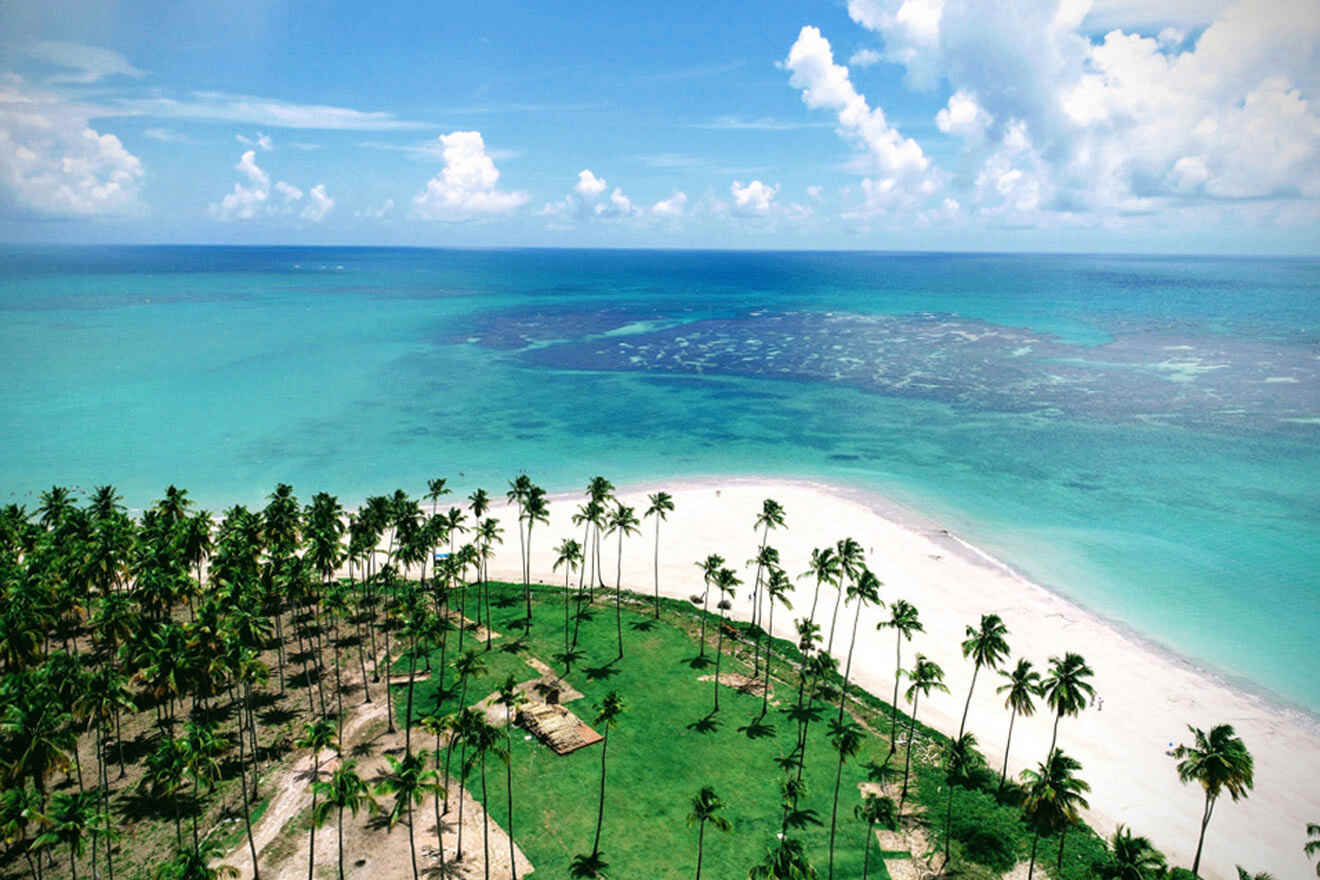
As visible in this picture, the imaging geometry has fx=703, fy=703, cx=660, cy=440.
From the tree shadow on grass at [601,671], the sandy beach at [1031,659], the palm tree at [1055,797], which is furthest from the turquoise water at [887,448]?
the tree shadow on grass at [601,671]

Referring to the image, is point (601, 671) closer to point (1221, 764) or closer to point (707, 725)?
point (707, 725)

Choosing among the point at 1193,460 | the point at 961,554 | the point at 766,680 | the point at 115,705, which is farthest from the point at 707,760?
the point at 1193,460

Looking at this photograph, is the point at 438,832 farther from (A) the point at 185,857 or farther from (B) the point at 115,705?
(B) the point at 115,705

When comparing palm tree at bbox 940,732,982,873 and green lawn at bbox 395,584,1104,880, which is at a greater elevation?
palm tree at bbox 940,732,982,873

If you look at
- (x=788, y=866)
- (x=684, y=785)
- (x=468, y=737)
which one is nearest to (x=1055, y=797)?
(x=788, y=866)

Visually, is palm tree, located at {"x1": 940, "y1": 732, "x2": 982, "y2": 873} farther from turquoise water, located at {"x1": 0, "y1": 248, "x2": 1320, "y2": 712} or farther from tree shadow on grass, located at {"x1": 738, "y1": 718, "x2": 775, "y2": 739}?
turquoise water, located at {"x1": 0, "y1": 248, "x2": 1320, "y2": 712}

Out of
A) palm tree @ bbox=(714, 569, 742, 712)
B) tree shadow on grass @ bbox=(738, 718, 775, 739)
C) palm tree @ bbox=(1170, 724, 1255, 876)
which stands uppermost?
palm tree @ bbox=(1170, 724, 1255, 876)

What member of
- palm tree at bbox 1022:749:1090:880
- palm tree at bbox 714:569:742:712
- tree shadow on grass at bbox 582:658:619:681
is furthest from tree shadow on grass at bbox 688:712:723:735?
palm tree at bbox 1022:749:1090:880
